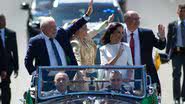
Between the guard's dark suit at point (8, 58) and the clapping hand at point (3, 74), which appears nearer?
the clapping hand at point (3, 74)

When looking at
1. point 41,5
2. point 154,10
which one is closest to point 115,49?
point 41,5

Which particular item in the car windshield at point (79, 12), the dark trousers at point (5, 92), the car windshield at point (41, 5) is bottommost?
the dark trousers at point (5, 92)

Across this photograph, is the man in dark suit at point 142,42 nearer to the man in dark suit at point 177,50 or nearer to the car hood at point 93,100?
the car hood at point 93,100

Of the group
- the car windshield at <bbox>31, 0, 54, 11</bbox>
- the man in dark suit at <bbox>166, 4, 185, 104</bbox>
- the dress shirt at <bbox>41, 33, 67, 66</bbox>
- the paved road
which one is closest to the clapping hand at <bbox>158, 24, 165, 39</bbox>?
the dress shirt at <bbox>41, 33, 67, 66</bbox>

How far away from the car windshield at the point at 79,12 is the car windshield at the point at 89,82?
10.2m

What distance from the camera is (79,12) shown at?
2262 cm

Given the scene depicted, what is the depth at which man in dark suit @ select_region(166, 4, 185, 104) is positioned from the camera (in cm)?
1720

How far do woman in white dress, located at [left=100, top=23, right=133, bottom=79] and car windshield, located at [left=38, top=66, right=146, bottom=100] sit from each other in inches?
36.6

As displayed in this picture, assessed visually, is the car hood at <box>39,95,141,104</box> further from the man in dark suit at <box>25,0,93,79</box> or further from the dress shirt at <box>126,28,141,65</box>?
the dress shirt at <box>126,28,141,65</box>

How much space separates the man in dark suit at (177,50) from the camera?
56.4ft

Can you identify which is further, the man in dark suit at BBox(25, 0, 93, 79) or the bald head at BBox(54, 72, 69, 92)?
the man in dark suit at BBox(25, 0, 93, 79)

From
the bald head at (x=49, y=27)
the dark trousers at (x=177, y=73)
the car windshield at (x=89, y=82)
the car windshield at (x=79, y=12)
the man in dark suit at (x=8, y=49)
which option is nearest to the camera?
the car windshield at (x=89, y=82)

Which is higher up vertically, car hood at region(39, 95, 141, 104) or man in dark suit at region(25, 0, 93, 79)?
man in dark suit at region(25, 0, 93, 79)

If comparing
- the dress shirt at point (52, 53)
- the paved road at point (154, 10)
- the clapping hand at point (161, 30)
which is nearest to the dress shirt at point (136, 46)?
the clapping hand at point (161, 30)
